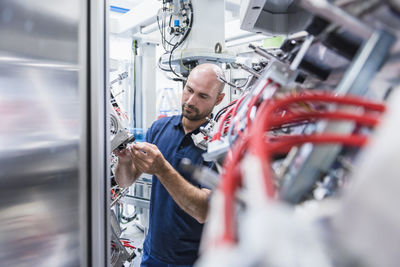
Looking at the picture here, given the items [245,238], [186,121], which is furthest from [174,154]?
[245,238]

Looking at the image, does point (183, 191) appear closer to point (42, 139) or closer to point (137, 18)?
point (42, 139)

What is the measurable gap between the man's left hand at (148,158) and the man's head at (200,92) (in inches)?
19.5

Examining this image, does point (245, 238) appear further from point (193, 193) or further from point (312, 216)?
point (193, 193)

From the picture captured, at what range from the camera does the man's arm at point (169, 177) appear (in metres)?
1.14

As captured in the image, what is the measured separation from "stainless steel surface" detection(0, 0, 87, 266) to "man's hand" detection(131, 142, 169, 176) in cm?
33

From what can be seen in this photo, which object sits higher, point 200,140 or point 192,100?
point 192,100

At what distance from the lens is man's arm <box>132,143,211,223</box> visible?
1140 mm

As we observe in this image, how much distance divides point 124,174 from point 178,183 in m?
0.44

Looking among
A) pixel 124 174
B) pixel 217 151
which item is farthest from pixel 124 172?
pixel 217 151

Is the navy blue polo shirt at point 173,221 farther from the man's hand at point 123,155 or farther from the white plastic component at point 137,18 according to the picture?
the white plastic component at point 137,18

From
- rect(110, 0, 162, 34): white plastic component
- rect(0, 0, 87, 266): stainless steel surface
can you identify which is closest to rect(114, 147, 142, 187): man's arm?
rect(0, 0, 87, 266): stainless steel surface

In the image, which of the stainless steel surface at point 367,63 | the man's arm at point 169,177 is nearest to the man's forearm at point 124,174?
the man's arm at point 169,177

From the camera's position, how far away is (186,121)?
1.63m

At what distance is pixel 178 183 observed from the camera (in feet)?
3.92
